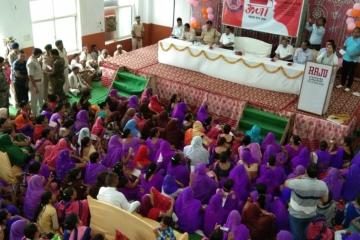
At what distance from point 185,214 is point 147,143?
5.35 ft

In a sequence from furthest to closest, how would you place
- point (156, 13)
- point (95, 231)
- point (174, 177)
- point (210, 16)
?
point (156, 13) → point (210, 16) → point (174, 177) → point (95, 231)

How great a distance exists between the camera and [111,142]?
6.00 meters

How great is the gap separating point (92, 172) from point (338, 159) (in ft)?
11.7

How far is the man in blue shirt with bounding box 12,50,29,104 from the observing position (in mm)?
7633

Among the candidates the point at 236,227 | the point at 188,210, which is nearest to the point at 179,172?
the point at 188,210

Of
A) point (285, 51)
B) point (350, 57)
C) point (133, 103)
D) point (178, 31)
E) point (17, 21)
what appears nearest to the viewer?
point (133, 103)

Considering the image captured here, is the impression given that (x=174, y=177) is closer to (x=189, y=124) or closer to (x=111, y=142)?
(x=111, y=142)

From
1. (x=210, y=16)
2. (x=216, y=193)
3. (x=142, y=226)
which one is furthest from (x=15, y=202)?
(x=210, y=16)

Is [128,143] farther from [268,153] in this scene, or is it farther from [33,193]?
[268,153]

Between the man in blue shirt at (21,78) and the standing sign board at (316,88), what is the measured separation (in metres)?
5.16

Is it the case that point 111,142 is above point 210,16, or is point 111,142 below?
below

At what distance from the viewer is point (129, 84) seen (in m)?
9.20

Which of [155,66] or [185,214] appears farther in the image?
[155,66]

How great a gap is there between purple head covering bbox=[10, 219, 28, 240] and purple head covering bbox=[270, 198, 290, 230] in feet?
9.25
